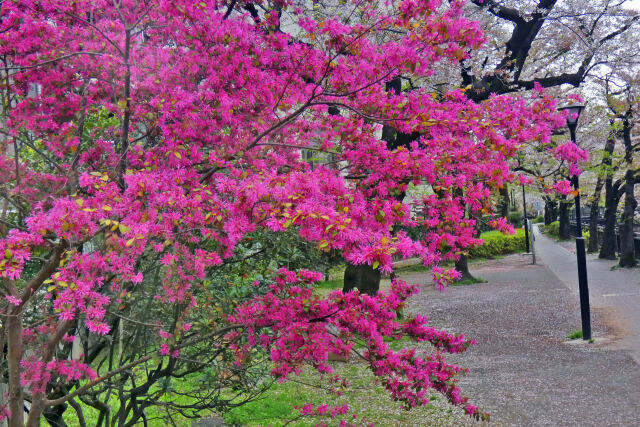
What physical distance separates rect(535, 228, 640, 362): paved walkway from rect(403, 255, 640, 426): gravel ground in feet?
0.71

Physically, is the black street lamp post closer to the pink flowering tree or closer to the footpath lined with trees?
the footpath lined with trees

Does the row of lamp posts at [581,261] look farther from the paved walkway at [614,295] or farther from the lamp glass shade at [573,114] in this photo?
the paved walkway at [614,295]

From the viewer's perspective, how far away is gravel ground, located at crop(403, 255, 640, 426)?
7.53 metres

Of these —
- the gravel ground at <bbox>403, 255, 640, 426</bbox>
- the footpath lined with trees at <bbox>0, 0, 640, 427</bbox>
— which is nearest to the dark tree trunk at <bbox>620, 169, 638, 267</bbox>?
the gravel ground at <bbox>403, 255, 640, 426</bbox>

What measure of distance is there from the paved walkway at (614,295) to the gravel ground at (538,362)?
0.71 feet

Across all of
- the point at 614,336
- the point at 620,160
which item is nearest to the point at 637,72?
the point at 620,160

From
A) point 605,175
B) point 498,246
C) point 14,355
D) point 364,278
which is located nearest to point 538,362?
point 364,278

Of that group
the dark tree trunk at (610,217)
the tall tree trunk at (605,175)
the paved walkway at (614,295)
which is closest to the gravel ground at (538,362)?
the paved walkway at (614,295)

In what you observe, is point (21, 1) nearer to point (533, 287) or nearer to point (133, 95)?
point (133, 95)

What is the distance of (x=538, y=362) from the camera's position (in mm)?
10109

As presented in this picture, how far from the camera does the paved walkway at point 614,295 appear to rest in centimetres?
1133

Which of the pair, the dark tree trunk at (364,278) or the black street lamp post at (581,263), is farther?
the dark tree trunk at (364,278)

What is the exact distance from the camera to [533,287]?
1984 centimetres

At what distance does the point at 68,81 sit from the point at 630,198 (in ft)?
73.1
